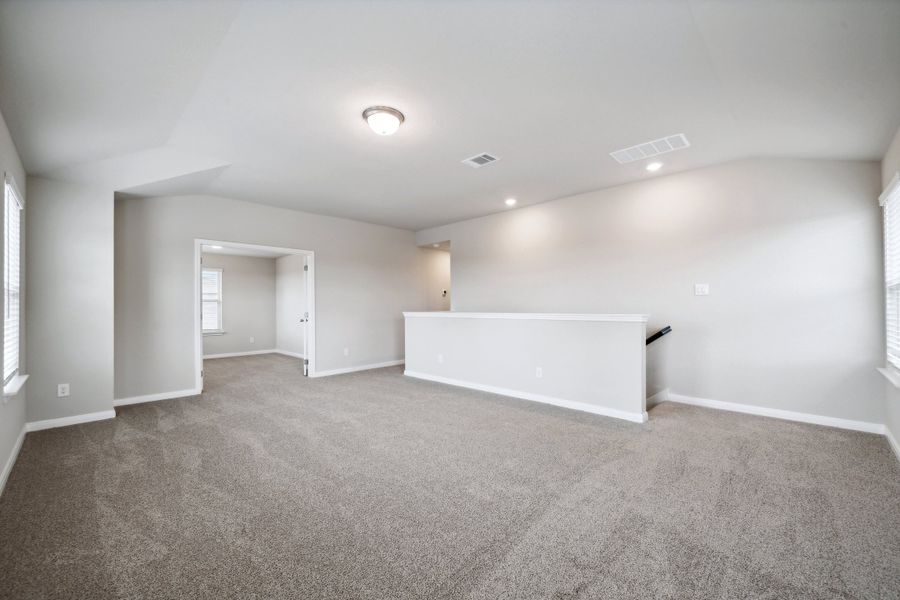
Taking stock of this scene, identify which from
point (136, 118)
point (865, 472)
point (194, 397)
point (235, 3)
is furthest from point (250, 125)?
point (865, 472)

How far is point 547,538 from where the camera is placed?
1888 mm

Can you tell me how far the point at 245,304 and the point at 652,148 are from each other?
8.56 metres

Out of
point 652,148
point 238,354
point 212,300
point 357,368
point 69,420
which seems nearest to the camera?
point 652,148

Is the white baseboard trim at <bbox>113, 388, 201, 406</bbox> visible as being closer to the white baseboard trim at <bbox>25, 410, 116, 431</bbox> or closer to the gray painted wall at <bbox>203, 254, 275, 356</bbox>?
the white baseboard trim at <bbox>25, 410, 116, 431</bbox>

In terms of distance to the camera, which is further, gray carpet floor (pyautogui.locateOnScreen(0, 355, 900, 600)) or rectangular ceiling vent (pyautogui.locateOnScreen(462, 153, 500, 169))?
rectangular ceiling vent (pyautogui.locateOnScreen(462, 153, 500, 169))

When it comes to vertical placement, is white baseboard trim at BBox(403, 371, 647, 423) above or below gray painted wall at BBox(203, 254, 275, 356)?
below

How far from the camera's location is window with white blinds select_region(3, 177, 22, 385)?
2.76 meters

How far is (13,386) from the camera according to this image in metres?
2.91

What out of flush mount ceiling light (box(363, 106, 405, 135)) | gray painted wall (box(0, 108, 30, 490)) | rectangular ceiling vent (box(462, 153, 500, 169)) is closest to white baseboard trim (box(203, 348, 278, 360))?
gray painted wall (box(0, 108, 30, 490))

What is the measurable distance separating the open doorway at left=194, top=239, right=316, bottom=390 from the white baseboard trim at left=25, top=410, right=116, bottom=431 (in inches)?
→ 141

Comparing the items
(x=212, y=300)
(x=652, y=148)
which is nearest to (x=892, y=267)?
(x=652, y=148)

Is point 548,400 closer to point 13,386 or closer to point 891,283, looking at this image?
point 891,283

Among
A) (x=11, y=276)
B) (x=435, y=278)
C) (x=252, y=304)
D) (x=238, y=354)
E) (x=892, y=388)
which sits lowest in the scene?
(x=238, y=354)

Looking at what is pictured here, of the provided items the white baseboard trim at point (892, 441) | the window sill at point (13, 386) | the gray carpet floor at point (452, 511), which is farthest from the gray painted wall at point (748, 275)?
the window sill at point (13, 386)
